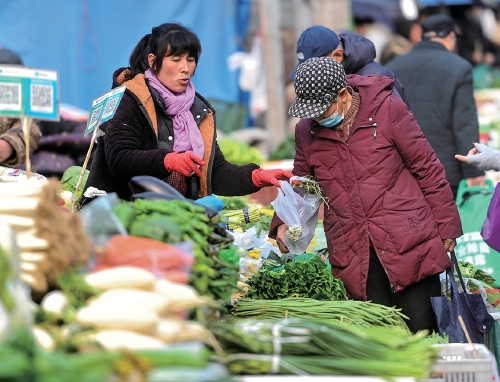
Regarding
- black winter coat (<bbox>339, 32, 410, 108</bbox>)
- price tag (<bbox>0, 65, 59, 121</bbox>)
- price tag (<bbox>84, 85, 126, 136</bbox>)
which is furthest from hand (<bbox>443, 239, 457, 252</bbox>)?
price tag (<bbox>0, 65, 59, 121</bbox>)

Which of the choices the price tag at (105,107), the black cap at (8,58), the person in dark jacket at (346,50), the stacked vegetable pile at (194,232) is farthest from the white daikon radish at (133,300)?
the black cap at (8,58)

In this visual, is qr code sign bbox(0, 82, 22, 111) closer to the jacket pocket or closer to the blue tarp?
the jacket pocket

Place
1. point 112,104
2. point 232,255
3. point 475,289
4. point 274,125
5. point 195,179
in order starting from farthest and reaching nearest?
point 274,125 < point 475,289 < point 195,179 < point 112,104 < point 232,255

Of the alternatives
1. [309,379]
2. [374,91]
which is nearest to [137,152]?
[374,91]

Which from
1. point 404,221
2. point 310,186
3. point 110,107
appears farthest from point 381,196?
point 110,107

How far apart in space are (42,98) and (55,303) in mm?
→ 1634

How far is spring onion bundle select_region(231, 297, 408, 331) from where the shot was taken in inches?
153

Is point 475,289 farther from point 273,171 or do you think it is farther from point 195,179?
point 195,179

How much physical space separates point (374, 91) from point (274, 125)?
740 cm

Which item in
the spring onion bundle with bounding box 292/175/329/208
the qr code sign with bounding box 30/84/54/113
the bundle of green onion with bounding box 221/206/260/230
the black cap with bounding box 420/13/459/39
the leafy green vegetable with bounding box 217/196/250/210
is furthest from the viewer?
the black cap with bounding box 420/13/459/39

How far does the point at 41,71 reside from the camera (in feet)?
13.7

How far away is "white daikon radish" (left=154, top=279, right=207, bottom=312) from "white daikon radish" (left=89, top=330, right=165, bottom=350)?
0.58ft

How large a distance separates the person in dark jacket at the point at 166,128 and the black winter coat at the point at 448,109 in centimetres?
275

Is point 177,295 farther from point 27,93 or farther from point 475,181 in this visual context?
point 475,181
